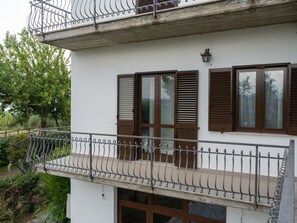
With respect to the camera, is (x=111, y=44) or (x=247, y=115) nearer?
(x=247, y=115)

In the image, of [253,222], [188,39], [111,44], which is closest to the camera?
[253,222]

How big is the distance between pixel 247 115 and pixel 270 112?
502 mm

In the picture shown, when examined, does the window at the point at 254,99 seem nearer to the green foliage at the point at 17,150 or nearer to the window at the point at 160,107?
the window at the point at 160,107

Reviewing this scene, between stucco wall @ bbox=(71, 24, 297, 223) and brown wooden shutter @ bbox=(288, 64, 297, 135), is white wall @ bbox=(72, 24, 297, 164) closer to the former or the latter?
stucco wall @ bbox=(71, 24, 297, 223)

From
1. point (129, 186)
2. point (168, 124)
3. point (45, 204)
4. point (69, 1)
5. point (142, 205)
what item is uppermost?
point (69, 1)

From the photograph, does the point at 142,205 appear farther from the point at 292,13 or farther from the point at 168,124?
the point at 292,13

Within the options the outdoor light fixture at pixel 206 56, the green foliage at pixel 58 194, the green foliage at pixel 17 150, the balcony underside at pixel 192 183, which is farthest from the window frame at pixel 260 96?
the green foliage at pixel 17 150

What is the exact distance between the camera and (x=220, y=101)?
20.4 feet

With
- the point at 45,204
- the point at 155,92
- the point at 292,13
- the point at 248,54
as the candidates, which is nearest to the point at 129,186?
the point at 155,92

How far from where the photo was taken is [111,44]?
765 cm

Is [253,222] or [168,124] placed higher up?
[168,124]

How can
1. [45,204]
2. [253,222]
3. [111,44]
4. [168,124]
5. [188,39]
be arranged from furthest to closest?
[45,204] → [111,44] → [168,124] → [188,39] → [253,222]

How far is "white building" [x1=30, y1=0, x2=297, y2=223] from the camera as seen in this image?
5.37 metres

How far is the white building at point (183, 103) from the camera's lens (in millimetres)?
5371
